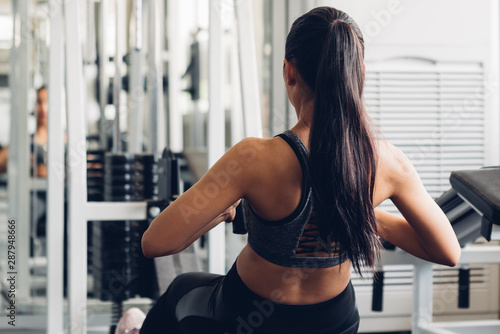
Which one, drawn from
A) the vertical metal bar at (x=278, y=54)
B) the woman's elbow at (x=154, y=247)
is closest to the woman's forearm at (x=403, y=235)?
the woman's elbow at (x=154, y=247)

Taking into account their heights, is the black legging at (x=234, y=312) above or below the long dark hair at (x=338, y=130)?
below

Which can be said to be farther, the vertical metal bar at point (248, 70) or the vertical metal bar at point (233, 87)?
the vertical metal bar at point (233, 87)

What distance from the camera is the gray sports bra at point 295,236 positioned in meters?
1.09

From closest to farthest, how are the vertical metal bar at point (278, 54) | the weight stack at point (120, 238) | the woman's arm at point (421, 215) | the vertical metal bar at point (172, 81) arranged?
the woman's arm at point (421, 215)
the weight stack at point (120, 238)
the vertical metal bar at point (278, 54)
the vertical metal bar at point (172, 81)

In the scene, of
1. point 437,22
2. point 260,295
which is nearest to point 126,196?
point 260,295

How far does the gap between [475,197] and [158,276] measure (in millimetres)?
1051

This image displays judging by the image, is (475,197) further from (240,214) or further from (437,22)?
(437,22)

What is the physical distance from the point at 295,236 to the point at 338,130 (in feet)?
0.77

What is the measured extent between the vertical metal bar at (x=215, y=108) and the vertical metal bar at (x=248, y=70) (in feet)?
0.26

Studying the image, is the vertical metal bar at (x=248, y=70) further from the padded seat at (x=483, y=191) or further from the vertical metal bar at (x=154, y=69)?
the padded seat at (x=483, y=191)

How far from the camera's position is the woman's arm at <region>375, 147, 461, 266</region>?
1174mm

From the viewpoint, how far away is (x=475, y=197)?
1.52m

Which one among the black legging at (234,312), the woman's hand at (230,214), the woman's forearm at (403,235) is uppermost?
the woman's hand at (230,214)

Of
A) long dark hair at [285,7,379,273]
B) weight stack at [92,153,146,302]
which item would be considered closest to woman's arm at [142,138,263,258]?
long dark hair at [285,7,379,273]
